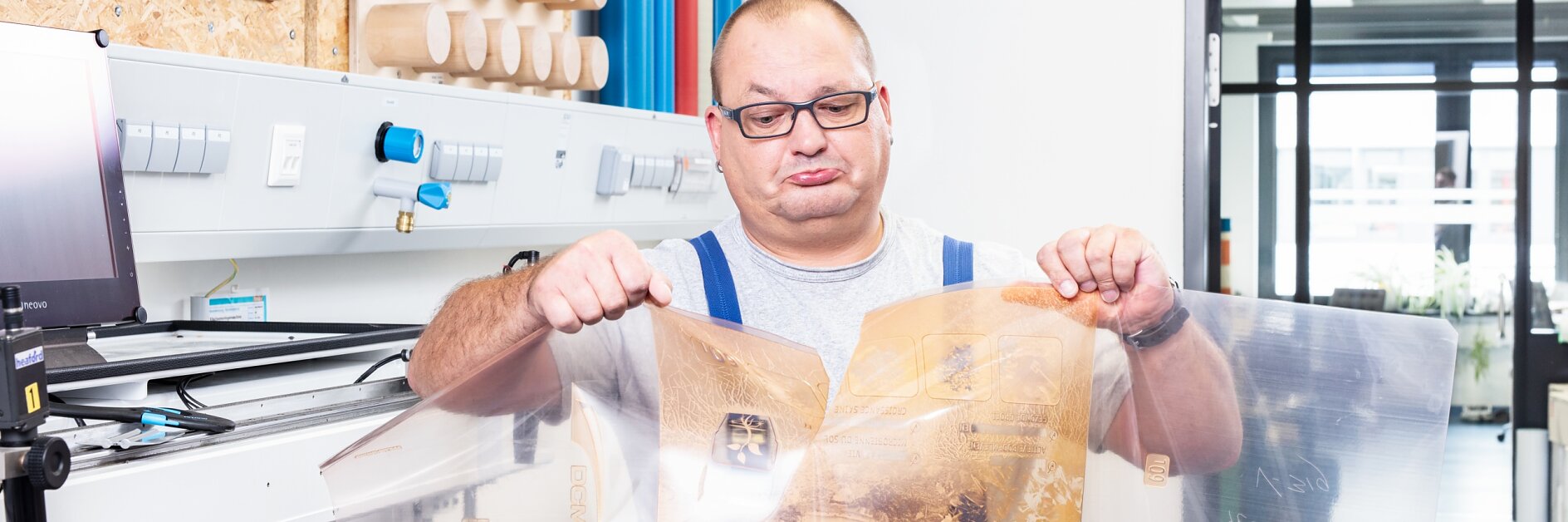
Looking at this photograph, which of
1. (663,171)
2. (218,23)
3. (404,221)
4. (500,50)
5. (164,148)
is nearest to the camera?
(164,148)

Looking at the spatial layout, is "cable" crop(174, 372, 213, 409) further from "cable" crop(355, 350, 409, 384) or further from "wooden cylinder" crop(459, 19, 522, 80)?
"wooden cylinder" crop(459, 19, 522, 80)

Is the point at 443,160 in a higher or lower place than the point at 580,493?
higher

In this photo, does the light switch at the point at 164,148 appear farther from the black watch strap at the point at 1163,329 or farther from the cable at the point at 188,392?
the black watch strap at the point at 1163,329

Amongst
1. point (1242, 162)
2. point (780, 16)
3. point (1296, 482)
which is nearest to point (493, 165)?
point (780, 16)

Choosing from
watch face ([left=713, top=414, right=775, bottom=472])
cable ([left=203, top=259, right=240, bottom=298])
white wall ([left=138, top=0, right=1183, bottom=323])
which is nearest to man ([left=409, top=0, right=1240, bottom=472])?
watch face ([left=713, top=414, right=775, bottom=472])

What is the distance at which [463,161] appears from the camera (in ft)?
7.20

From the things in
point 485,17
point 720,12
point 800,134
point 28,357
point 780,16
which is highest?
point 720,12

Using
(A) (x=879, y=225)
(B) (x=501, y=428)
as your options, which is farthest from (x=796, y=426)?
(A) (x=879, y=225)

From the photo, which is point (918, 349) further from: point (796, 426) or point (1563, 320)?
point (1563, 320)

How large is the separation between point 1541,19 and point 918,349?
11.6ft

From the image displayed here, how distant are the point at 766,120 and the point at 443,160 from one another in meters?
0.99

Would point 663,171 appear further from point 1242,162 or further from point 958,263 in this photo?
point 1242,162

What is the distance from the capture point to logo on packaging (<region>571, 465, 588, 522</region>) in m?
1.00

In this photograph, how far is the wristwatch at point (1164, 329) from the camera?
106 cm
